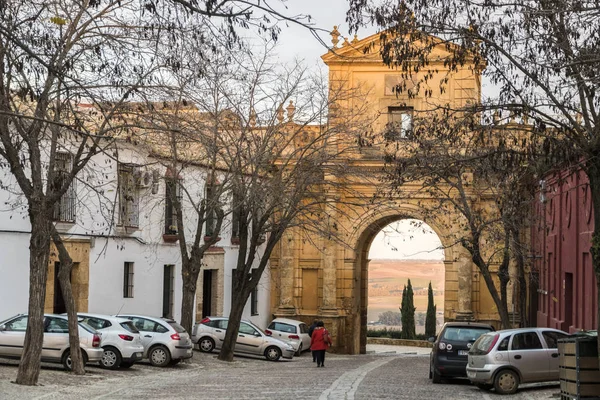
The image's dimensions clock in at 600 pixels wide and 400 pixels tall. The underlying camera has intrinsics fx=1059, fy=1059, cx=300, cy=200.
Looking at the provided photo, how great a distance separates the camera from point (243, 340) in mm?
34750

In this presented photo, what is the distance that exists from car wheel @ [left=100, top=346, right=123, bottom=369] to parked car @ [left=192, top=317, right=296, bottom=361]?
949cm

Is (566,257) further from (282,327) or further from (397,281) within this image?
(397,281)

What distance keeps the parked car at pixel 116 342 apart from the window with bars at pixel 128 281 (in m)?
8.57

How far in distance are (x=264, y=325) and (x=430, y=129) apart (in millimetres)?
29464

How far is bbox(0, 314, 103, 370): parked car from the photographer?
2292 centimetres

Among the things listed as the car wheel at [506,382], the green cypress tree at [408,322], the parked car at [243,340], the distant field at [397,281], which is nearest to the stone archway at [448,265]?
the parked car at [243,340]

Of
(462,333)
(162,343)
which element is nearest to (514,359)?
(462,333)

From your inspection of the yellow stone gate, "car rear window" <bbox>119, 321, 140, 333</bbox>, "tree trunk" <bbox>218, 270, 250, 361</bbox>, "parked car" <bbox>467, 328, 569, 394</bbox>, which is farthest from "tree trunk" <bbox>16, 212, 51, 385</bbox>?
the yellow stone gate

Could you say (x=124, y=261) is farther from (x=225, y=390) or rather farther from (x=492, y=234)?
(x=225, y=390)

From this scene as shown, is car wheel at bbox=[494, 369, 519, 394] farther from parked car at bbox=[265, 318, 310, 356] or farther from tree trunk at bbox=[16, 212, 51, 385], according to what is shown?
parked car at bbox=[265, 318, 310, 356]

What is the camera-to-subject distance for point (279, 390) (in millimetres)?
20172

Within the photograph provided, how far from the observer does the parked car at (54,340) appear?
22.9 m

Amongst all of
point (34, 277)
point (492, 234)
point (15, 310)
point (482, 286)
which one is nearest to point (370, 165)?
point (482, 286)

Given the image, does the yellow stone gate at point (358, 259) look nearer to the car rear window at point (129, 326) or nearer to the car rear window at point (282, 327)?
the car rear window at point (282, 327)
